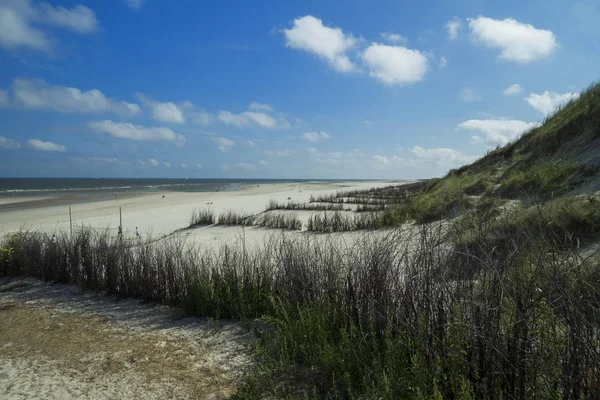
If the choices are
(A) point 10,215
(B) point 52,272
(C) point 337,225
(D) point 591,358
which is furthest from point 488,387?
(A) point 10,215

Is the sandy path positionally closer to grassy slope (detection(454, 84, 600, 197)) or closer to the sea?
grassy slope (detection(454, 84, 600, 197))

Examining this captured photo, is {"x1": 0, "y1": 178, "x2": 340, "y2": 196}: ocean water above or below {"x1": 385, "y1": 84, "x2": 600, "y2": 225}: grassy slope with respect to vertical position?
below

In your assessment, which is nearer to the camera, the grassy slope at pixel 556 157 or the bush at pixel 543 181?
the grassy slope at pixel 556 157

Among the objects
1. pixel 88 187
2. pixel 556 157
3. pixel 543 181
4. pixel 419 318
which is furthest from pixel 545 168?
pixel 88 187

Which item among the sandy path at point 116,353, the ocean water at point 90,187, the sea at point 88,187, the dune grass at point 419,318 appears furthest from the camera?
the ocean water at point 90,187

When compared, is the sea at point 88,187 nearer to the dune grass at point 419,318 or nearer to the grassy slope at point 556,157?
the grassy slope at point 556,157

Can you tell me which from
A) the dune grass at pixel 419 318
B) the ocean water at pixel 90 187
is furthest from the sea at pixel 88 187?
the dune grass at pixel 419 318

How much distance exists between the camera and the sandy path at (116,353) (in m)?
3.42

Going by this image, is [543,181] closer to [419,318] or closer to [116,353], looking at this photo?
[419,318]

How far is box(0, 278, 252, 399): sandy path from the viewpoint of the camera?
3.42 meters

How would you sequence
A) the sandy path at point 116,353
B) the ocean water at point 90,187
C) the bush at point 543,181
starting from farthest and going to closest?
the ocean water at point 90,187, the bush at point 543,181, the sandy path at point 116,353

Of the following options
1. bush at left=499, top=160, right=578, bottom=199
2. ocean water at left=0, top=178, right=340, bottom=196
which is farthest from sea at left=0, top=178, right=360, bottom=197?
bush at left=499, top=160, right=578, bottom=199

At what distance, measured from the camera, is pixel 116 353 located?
411cm

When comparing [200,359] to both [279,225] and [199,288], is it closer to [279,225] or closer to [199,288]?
[199,288]
